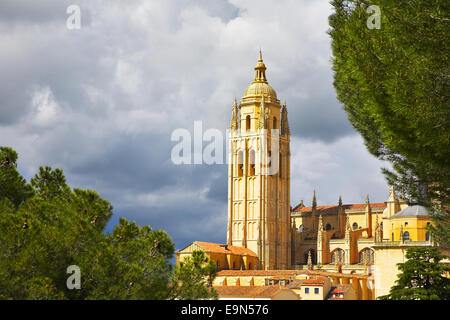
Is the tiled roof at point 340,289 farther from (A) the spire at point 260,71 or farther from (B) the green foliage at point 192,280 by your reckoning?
(A) the spire at point 260,71

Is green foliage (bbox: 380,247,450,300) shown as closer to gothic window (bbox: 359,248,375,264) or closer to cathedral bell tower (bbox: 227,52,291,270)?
gothic window (bbox: 359,248,375,264)

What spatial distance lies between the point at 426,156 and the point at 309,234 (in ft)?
232

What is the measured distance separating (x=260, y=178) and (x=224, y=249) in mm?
12281

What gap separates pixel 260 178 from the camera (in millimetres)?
78562

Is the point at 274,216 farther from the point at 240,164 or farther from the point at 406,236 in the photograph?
the point at 406,236

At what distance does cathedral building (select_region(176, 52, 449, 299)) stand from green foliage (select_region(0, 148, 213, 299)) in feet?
172

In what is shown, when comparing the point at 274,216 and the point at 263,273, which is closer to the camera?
the point at 263,273

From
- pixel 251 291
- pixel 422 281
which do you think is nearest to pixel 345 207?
pixel 251 291

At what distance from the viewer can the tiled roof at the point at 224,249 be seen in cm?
6769

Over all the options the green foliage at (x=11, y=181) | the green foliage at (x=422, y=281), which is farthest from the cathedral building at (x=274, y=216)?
the green foliage at (x=11, y=181)

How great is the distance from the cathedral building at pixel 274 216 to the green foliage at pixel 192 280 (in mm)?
51130

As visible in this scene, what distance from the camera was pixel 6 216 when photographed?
13.8m

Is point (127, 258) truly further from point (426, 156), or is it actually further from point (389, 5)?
point (389, 5)
